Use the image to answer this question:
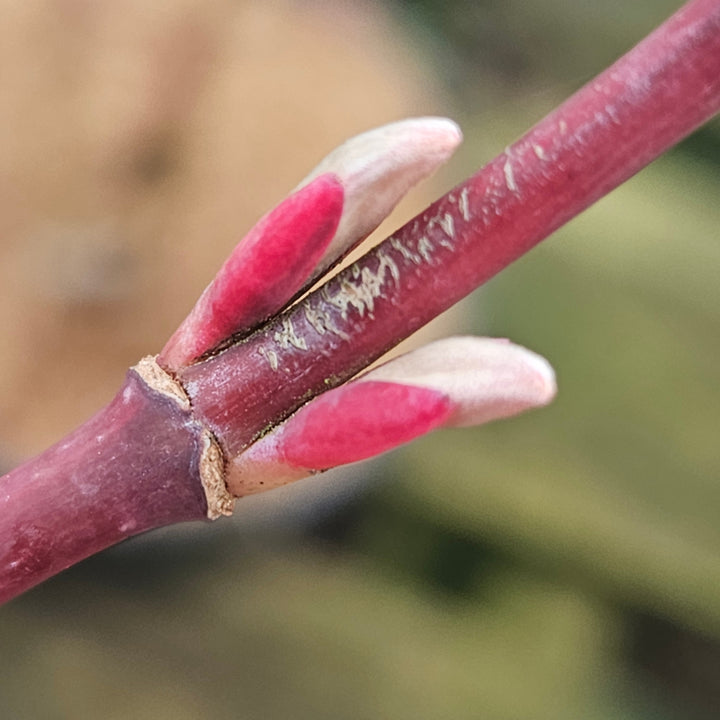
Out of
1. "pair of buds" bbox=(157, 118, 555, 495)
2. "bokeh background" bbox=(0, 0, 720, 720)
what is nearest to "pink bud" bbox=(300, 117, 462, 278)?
"pair of buds" bbox=(157, 118, 555, 495)

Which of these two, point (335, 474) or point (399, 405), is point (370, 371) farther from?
point (335, 474)

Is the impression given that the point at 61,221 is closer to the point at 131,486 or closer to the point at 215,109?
the point at 215,109

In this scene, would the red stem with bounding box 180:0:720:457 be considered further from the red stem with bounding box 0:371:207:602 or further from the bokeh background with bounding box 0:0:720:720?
the bokeh background with bounding box 0:0:720:720

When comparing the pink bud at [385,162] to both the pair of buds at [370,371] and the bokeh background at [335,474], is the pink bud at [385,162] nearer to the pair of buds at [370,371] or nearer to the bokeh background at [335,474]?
the pair of buds at [370,371]

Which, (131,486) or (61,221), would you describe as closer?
(131,486)

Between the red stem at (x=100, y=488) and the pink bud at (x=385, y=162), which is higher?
the pink bud at (x=385, y=162)

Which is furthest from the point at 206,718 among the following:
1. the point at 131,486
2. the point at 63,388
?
the point at 131,486

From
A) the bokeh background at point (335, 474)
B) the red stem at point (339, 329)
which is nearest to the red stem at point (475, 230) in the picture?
the red stem at point (339, 329)

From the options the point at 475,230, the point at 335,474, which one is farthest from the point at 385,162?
the point at 335,474
